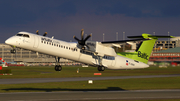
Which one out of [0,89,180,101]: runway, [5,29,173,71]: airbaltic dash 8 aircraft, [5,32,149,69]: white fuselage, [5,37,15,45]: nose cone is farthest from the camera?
[5,29,173,71]: airbaltic dash 8 aircraft

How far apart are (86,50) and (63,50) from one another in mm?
4563

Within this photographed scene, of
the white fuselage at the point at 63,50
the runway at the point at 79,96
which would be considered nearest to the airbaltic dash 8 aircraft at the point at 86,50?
the white fuselage at the point at 63,50

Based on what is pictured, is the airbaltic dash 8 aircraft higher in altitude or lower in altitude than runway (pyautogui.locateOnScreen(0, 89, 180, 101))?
higher

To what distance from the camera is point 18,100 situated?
682 inches

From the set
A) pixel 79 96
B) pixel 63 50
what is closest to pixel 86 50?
pixel 63 50

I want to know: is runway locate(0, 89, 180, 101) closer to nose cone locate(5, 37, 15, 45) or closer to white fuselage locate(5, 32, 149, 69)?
nose cone locate(5, 37, 15, 45)

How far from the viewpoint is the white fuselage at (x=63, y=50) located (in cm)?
3728

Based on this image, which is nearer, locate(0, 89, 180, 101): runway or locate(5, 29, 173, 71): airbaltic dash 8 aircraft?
locate(0, 89, 180, 101): runway

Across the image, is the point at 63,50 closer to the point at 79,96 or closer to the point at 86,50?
the point at 86,50

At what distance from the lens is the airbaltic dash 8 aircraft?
37656mm

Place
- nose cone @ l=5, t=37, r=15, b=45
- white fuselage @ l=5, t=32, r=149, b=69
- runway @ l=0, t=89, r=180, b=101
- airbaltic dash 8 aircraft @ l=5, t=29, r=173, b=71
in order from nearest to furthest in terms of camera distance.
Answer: runway @ l=0, t=89, r=180, b=101, nose cone @ l=5, t=37, r=15, b=45, white fuselage @ l=5, t=32, r=149, b=69, airbaltic dash 8 aircraft @ l=5, t=29, r=173, b=71

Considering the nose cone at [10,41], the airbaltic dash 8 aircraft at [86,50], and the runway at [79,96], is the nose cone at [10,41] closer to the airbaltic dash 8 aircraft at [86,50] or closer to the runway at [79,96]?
the airbaltic dash 8 aircraft at [86,50]

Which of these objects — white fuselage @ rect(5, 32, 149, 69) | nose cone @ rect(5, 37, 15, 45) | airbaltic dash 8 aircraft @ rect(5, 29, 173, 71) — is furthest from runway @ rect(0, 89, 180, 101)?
airbaltic dash 8 aircraft @ rect(5, 29, 173, 71)

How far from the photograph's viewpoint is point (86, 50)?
4294 centimetres
